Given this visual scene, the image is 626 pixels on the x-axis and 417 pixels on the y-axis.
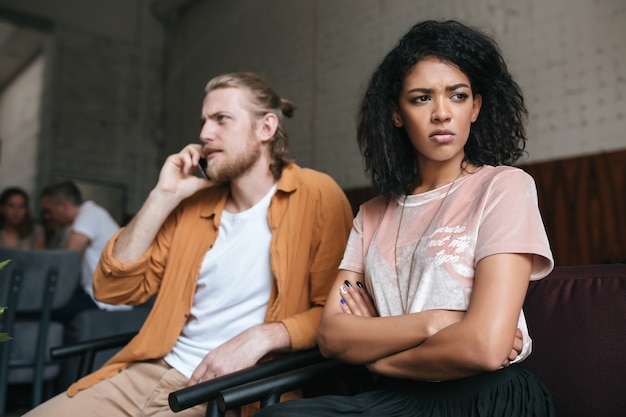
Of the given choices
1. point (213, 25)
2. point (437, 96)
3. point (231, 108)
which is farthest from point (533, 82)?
point (213, 25)

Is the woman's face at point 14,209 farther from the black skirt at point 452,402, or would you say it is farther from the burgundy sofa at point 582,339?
the burgundy sofa at point 582,339

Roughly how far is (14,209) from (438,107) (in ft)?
15.1

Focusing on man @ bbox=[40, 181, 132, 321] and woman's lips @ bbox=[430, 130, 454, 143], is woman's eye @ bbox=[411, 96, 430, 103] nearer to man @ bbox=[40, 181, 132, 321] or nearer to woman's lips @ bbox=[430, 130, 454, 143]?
woman's lips @ bbox=[430, 130, 454, 143]

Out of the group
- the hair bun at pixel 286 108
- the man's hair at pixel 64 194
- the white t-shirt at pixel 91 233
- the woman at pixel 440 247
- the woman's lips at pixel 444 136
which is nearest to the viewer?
the woman at pixel 440 247

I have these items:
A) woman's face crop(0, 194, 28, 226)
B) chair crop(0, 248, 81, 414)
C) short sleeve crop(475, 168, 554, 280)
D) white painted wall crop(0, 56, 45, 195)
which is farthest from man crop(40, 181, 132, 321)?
white painted wall crop(0, 56, 45, 195)

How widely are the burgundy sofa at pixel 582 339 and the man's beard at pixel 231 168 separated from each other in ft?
3.45

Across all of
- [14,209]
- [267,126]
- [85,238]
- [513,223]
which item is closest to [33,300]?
[85,238]

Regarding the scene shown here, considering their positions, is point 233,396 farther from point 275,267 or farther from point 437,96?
point 437,96

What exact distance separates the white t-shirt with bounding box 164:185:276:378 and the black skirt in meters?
0.64

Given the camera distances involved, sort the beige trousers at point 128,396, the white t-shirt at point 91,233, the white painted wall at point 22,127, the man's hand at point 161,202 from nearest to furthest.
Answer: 1. the beige trousers at point 128,396
2. the man's hand at point 161,202
3. the white t-shirt at point 91,233
4. the white painted wall at point 22,127

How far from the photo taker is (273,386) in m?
1.38

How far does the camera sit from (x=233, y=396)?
131 centimetres

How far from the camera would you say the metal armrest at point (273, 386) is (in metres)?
1.31

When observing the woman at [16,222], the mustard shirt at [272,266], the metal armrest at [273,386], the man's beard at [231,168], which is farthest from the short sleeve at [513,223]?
the woman at [16,222]
